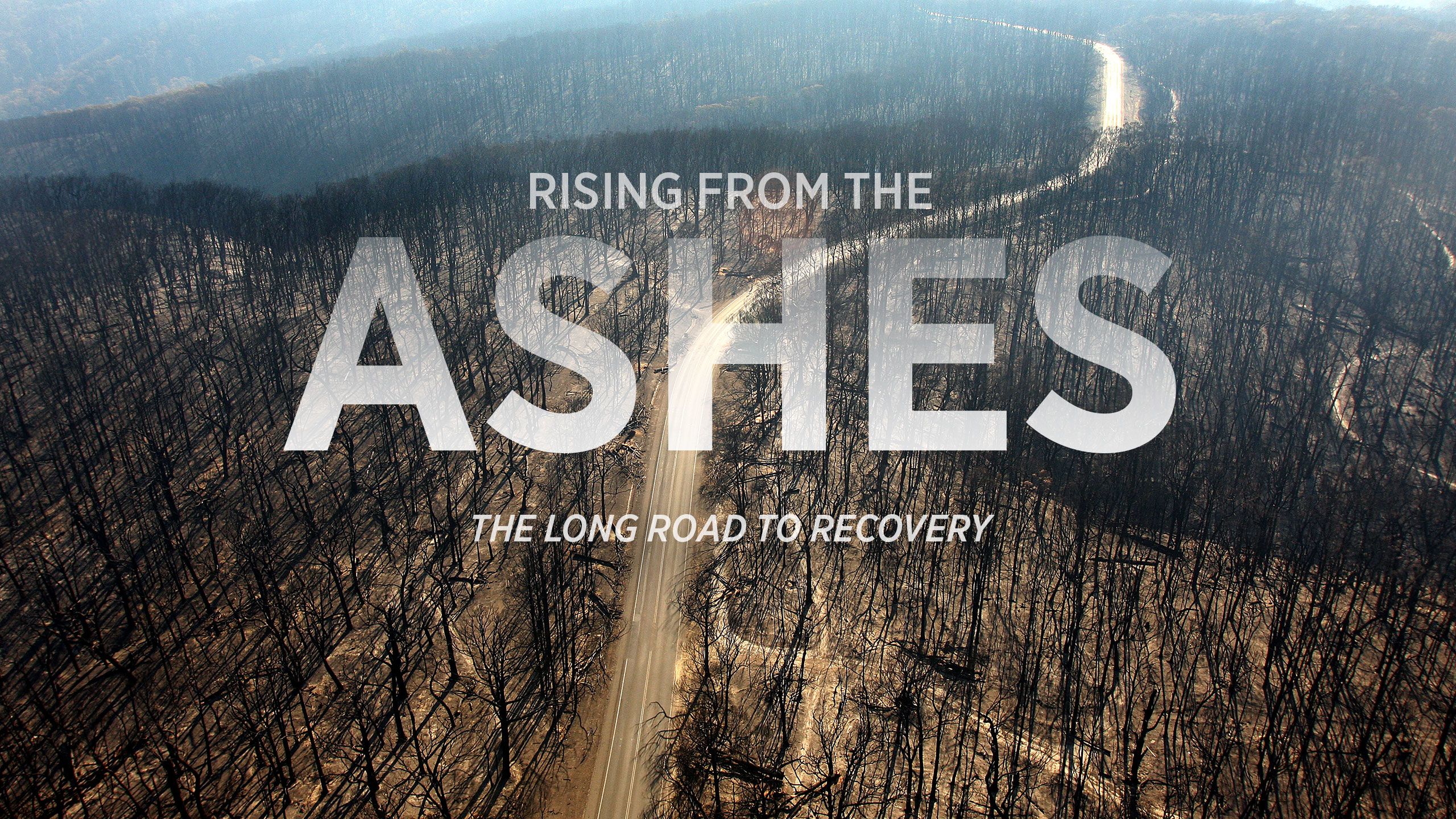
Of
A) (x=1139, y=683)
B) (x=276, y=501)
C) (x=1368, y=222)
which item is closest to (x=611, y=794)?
(x=1139, y=683)

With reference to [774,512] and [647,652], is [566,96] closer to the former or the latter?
[774,512]

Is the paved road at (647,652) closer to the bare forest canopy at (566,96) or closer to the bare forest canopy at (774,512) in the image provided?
the bare forest canopy at (774,512)

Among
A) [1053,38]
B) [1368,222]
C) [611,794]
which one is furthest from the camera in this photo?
[1053,38]

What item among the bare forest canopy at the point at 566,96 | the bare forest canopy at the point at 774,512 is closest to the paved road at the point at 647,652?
the bare forest canopy at the point at 774,512

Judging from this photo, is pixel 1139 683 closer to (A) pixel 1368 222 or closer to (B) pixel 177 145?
(A) pixel 1368 222

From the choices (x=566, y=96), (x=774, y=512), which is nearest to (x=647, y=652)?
(x=774, y=512)

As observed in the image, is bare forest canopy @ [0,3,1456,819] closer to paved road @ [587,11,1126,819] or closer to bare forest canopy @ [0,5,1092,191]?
paved road @ [587,11,1126,819]
